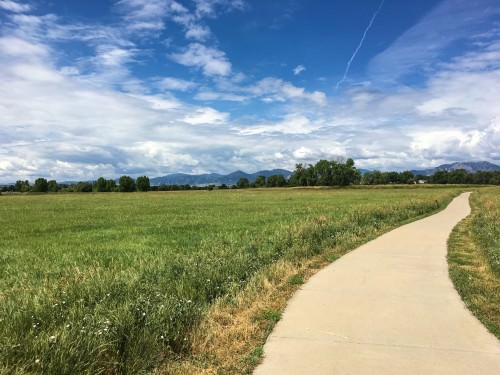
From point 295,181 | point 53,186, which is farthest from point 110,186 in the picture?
point 295,181

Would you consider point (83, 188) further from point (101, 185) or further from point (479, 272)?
point (479, 272)

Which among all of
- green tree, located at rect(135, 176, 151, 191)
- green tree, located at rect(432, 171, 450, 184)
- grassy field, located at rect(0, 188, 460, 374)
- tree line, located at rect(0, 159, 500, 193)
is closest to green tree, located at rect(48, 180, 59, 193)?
tree line, located at rect(0, 159, 500, 193)

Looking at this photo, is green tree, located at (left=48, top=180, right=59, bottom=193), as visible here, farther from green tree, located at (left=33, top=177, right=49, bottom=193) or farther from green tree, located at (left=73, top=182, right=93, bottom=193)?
green tree, located at (left=73, top=182, right=93, bottom=193)

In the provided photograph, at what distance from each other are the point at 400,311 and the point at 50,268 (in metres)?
8.71

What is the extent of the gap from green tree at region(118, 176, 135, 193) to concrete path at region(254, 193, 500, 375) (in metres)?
140

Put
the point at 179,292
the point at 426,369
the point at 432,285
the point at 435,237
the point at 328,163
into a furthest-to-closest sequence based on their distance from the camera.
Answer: the point at 328,163
the point at 435,237
the point at 432,285
the point at 179,292
the point at 426,369

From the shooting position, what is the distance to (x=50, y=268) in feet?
32.0

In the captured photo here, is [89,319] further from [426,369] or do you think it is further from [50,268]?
[50,268]

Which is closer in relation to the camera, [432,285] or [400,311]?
[400,311]

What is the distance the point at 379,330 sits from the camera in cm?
514

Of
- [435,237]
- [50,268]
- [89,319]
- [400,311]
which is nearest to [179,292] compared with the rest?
[89,319]

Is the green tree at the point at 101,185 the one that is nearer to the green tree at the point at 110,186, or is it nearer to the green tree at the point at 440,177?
the green tree at the point at 110,186

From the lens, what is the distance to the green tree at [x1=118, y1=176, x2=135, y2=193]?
139m

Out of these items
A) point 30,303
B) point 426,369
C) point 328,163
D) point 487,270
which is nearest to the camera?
point 426,369
